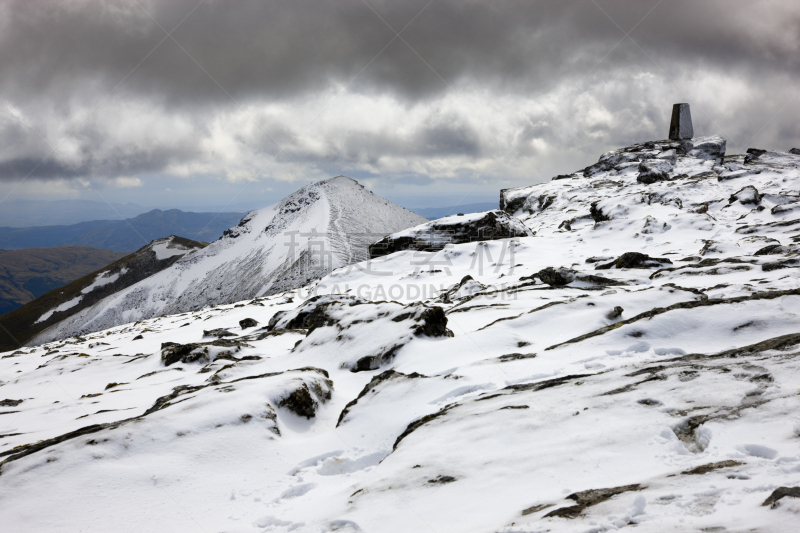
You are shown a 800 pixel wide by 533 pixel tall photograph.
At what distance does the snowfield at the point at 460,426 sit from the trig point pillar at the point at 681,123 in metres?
63.9

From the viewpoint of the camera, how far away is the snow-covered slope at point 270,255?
70250 millimetres

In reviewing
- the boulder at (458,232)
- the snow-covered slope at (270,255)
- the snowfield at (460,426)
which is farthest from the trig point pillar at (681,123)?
the snowfield at (460,426)

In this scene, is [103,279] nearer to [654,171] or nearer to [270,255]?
[270,255]

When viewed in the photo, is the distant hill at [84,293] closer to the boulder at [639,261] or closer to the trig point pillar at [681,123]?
the boulder at [639,261]

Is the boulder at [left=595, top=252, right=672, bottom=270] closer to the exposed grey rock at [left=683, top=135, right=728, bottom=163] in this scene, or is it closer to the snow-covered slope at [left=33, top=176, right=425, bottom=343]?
the snow-covered slope at [left=33, top=176, right=425, bottom=343]

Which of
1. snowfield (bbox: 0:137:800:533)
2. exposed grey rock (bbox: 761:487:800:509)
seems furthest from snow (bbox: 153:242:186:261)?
exposed grey rock (bbox: 761:487:800:509)

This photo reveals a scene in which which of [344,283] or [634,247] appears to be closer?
[634,247]

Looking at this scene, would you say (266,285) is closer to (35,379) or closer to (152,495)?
(35,379)

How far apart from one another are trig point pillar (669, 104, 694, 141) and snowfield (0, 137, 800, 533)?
2515 inches

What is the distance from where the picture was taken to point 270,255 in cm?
7838

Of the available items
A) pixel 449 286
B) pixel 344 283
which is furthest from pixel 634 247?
pixel 344 283

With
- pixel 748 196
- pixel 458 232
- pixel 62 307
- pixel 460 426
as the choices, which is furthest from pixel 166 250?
pixel 748 196

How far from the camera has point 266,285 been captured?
67.2 metres

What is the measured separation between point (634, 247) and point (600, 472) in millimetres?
25931
